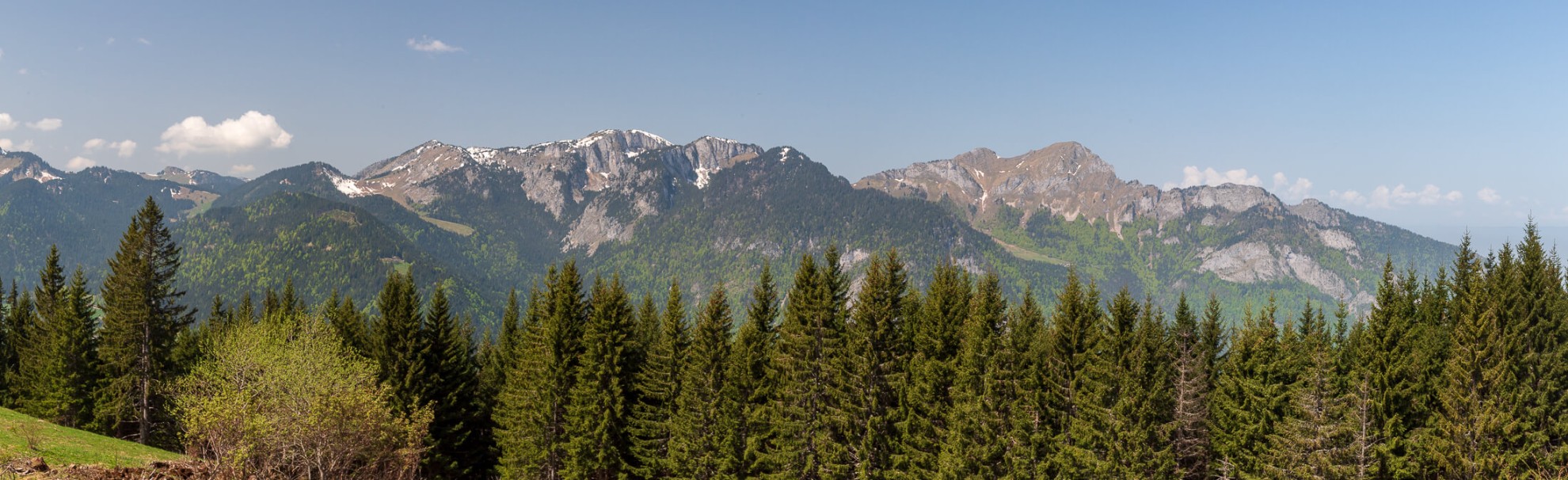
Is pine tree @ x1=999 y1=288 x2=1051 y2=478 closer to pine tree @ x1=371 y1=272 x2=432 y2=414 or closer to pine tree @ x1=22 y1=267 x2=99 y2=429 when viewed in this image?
pine tree @ x1=371 y1=272 x2=432 y2=414

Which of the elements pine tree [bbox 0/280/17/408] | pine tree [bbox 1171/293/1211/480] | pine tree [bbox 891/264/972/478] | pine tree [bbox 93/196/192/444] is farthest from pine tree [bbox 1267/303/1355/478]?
pine tree [bbox 0/280/17/408]

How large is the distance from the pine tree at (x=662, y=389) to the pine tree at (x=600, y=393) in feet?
3.42

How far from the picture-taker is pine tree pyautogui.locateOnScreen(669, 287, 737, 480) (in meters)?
43.4

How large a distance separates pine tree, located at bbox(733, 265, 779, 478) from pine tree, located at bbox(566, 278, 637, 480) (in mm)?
7902

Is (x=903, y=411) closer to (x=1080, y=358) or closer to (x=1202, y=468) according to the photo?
(x=1080, y=358)

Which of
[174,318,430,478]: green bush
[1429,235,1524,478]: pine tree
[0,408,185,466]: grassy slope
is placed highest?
[1429,235,1524,478]: pine tree

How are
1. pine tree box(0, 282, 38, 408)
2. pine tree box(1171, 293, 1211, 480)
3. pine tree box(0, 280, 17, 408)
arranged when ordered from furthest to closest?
pine tree box(0, 280, 17, 408), pine tree box(0, 282, 38, 408), pine tree box(1171, 293, 1211, 480)

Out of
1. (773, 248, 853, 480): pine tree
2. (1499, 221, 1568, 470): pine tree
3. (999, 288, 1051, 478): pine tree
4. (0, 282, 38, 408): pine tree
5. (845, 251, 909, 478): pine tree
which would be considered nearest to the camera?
(1499, 221, 1568, 470): pine tree

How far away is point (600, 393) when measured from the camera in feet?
153

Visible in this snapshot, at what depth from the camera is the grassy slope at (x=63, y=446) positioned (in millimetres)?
31198

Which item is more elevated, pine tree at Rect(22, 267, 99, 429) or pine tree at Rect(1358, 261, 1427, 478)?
pine tree at Rect(1358, 261, 1427, 478)

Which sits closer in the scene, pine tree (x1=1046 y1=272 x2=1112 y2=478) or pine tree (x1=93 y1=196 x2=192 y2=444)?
pine tree (x1=1046 y1=272 x2=1112 y2=478)

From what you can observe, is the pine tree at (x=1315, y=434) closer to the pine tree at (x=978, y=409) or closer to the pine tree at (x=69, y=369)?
the pine tree at (x=978, y=409)

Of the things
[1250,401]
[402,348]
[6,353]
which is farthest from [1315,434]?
[6,353]
